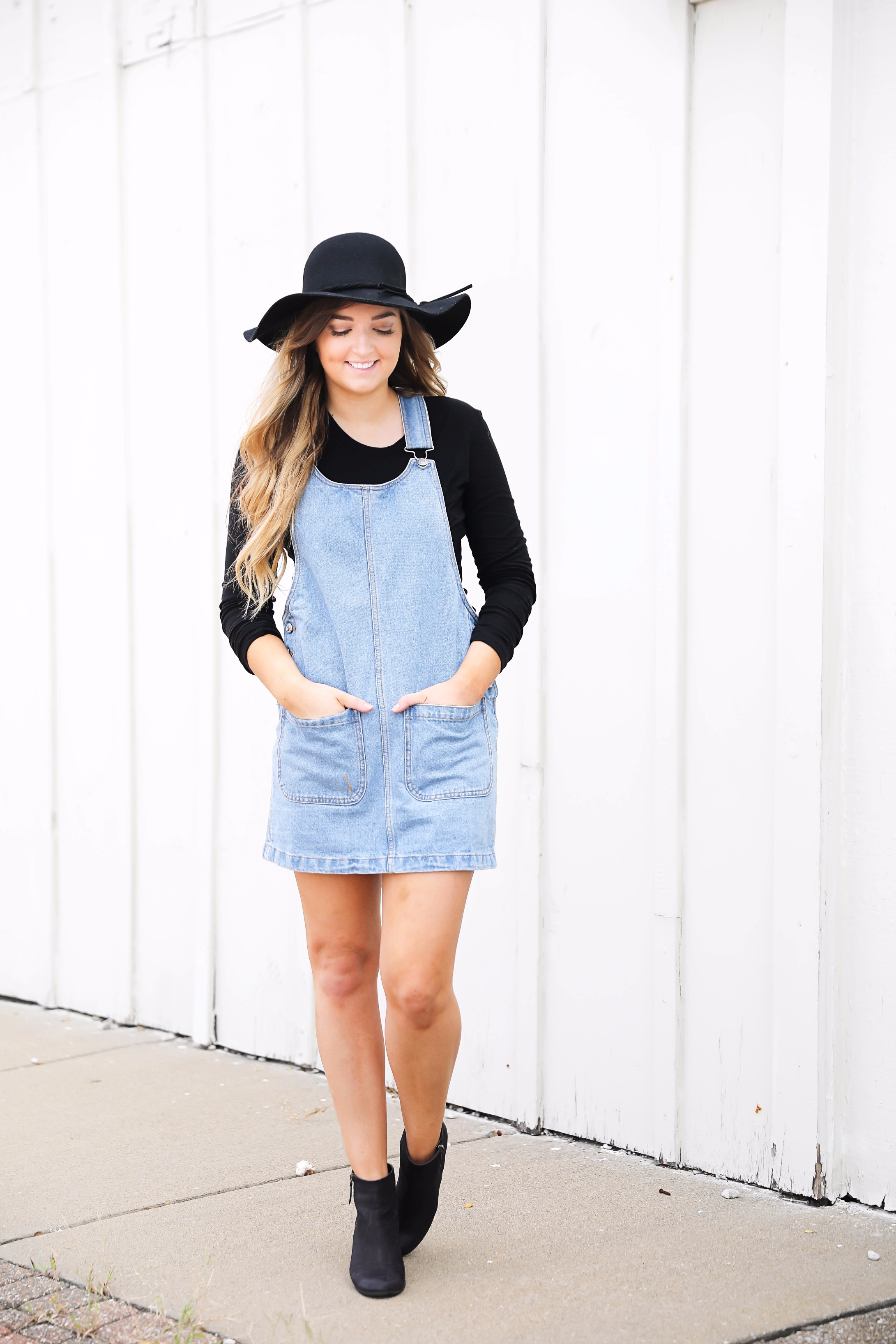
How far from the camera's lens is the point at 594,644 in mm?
3570

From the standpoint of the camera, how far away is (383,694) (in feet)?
8.64

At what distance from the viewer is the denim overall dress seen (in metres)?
2.60

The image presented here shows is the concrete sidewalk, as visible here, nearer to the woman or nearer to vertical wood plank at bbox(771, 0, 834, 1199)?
the woman

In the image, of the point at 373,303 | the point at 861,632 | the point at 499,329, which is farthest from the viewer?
the point at 499,329

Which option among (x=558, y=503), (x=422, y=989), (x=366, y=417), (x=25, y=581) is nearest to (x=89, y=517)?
(x=25, y=581)

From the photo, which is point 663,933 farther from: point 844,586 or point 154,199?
point 154,199

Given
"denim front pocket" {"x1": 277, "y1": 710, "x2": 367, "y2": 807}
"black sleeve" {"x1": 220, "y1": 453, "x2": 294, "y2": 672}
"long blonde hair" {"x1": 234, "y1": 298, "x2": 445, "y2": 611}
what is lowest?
"denim front pocket" {"x1": 277, "y1": 710, "x2": 367, "y2": 807}

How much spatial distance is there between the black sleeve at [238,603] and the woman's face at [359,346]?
28cm

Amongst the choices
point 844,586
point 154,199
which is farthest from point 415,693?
point 154,199

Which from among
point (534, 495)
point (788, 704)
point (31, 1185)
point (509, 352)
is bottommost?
point (31, 1185)

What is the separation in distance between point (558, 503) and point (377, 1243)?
1.88 metres

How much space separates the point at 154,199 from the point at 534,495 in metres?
1.91

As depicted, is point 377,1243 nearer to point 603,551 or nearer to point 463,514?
point 463,514

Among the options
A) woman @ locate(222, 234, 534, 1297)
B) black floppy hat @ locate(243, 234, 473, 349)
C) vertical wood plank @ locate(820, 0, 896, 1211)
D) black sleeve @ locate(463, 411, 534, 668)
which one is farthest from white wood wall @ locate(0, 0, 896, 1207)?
black floppy hat @ locate(243, 234, 473, 349)
